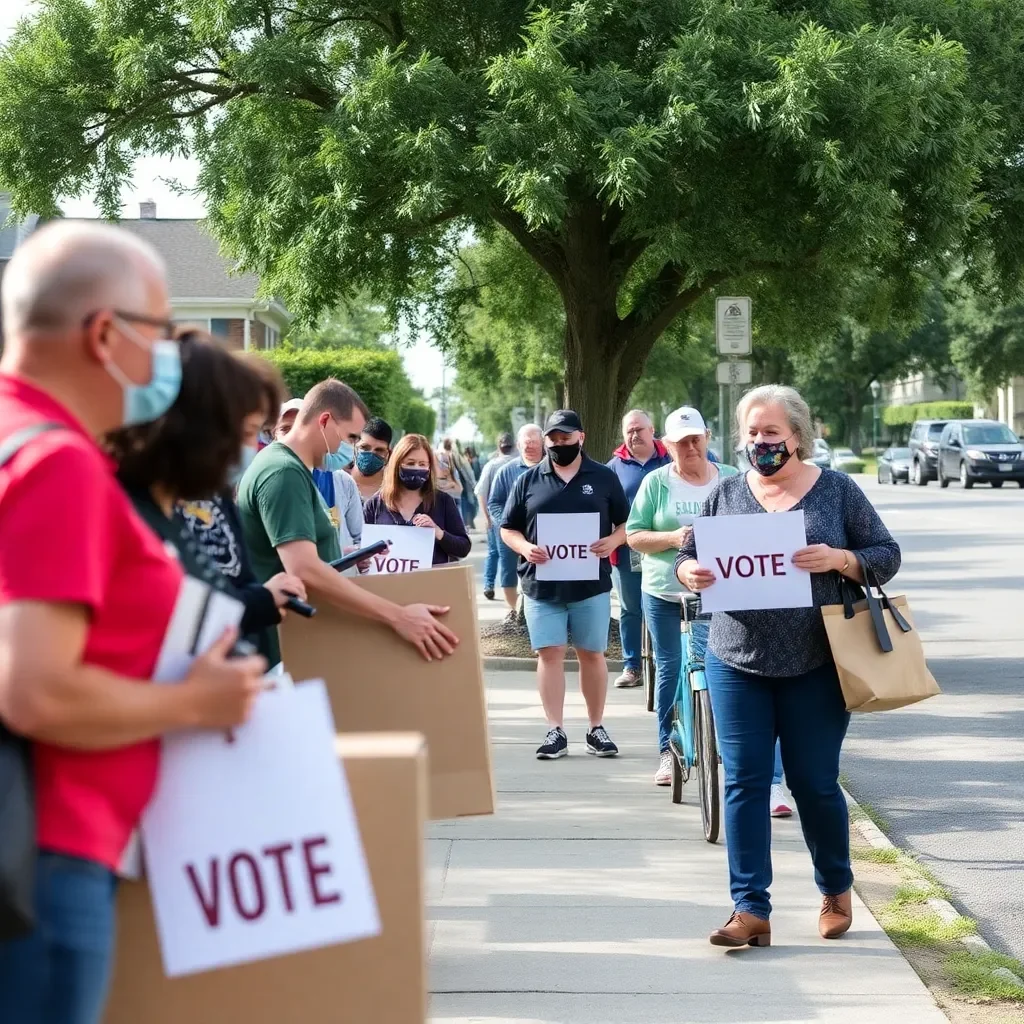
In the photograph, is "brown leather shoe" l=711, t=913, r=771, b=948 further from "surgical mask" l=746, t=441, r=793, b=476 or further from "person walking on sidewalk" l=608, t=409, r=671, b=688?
"person walking on sidewalk" l=608, t=409, r=671, b=688

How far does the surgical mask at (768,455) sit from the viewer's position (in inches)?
220

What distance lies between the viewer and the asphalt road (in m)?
6.94

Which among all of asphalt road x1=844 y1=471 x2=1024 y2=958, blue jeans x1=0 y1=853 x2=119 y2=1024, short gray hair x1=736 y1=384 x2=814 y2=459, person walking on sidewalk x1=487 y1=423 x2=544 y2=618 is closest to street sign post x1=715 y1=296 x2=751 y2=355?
person walking on sidewalk x1=487 y1=423 x2=544 y2=618

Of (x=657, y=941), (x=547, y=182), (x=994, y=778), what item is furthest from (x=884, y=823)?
(x=547, y=182)

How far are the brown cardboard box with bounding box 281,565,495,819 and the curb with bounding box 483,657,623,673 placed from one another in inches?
354

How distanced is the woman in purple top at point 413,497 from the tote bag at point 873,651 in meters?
3.63

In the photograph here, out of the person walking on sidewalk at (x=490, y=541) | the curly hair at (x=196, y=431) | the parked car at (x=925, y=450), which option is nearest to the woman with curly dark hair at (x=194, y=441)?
the curly hair at (x=196, y=431)

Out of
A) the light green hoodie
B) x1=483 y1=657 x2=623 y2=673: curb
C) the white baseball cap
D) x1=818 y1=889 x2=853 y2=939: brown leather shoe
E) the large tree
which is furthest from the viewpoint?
x1=483 y1=657 x2=623 y2=673: curb

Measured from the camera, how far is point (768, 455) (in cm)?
559

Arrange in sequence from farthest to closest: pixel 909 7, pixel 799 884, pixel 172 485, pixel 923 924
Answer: pixel 909 7, pixel 799 884, pixel 923 924, pixel 172 485

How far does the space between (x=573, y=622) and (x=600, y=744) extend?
704mm

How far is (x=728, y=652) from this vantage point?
566cm

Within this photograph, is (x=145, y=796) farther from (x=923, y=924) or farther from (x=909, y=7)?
(x=909, y=7)

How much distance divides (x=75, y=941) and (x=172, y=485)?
74 cm
